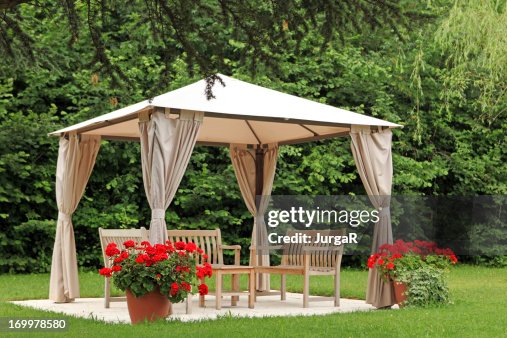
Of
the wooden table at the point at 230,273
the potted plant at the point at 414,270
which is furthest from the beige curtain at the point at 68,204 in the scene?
the potted plant at the point at 414,270

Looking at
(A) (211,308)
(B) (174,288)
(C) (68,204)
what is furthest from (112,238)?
(B) (174,288)

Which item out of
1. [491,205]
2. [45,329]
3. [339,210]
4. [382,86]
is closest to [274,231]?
[339,210]

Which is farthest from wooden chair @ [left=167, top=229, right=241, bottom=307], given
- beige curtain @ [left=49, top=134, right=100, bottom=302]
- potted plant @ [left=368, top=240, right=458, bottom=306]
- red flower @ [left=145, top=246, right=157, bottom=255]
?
red flower @ [left=145, top=246, right=157, bottom=255]

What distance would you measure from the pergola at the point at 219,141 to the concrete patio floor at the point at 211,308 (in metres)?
0.29

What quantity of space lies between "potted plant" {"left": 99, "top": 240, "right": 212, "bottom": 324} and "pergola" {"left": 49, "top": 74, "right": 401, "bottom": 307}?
42 cm

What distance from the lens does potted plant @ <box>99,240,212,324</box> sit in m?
7.16

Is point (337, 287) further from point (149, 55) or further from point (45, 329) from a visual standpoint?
point (149, 55)

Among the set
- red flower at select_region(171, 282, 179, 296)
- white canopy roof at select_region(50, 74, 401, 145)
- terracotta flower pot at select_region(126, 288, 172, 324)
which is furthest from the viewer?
white canopy roof at select_region(50, 74, 401, 145)

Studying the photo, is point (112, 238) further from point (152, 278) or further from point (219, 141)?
point (219, 141)

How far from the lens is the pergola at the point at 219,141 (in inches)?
305

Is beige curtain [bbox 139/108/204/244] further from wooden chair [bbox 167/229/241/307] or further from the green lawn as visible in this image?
wooden chair [bbox 167/229/241/307]

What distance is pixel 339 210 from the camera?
1471 cm

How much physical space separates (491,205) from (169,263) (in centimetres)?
976

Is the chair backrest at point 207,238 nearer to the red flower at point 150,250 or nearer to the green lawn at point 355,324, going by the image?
the green lawn at point 355,324
